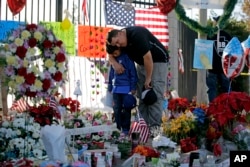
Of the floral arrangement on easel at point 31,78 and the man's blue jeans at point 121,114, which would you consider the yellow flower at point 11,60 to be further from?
the man's blue jeans at point 121,114

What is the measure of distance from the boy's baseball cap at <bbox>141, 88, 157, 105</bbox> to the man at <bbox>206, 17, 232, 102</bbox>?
7.78 feet

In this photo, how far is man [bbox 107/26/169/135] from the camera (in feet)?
18.2

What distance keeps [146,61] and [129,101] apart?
447 mm

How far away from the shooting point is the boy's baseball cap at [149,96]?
5430 millimetres

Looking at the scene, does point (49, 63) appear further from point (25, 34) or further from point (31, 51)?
point (25, 34)

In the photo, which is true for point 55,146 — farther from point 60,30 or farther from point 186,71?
point 186,71

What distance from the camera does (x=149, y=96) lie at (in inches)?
214

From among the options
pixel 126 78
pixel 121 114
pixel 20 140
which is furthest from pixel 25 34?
pixel 121 114

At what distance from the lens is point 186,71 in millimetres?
12672

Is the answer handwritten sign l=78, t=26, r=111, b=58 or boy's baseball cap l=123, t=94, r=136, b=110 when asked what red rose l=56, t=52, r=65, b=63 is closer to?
boy's baseball cap l=123, t=94, r=136, b=110

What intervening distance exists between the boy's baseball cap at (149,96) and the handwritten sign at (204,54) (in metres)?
2.18

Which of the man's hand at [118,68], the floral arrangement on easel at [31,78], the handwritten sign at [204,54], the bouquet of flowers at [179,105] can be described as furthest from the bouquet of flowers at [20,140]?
the handwritten sign at [204,54]

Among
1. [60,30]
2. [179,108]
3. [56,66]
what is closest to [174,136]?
[56,66]

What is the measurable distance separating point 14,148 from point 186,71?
8766mm
